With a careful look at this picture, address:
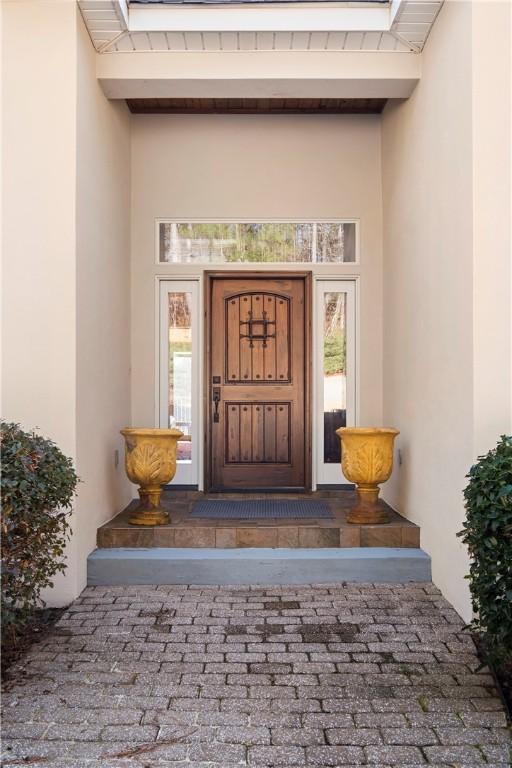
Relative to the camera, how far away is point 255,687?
253 centimetres

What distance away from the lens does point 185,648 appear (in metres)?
2.90

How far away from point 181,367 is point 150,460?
1.43m

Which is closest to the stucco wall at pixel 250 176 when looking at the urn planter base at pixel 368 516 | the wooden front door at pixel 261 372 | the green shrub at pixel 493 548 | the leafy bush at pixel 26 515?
the wooden front door at pixel 261 372

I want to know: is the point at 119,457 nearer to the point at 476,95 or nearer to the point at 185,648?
the point at 185,648

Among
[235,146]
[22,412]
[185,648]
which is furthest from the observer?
[235,146]

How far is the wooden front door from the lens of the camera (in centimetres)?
537

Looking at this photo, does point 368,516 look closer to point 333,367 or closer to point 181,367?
point 333,367

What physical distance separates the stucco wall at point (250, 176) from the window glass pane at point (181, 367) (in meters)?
0.22

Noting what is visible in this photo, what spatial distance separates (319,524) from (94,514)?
1541mm

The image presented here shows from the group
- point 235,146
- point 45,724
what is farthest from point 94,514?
point 235,146

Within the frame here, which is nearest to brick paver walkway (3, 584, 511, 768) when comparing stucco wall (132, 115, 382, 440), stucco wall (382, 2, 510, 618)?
stucco wall (382, 2, 510, 618)

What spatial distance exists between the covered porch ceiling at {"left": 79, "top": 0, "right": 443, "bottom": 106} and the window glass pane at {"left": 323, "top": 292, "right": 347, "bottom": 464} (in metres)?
1.75

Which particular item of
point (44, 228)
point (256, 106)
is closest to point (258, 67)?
point (256, 106)

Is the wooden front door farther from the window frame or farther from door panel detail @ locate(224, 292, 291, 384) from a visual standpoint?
the window frame
